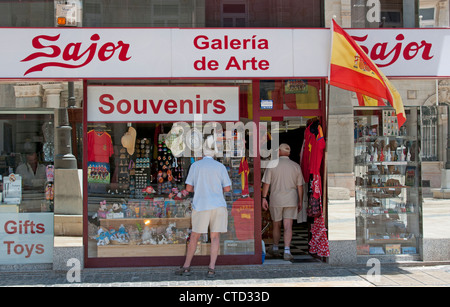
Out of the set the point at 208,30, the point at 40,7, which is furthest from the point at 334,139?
the point at 40,7

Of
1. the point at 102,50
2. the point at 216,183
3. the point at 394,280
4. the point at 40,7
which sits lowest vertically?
the point at 394,280

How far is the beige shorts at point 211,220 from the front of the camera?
19.9 ft

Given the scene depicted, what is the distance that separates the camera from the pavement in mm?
5789

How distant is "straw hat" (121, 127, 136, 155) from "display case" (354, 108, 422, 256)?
3.24 metres

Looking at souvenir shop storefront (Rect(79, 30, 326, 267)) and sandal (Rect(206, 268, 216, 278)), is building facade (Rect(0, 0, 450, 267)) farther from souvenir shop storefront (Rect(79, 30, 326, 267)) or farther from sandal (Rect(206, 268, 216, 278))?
sandal (Rect(206, 268, 216, 278))

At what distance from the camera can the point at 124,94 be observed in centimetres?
661

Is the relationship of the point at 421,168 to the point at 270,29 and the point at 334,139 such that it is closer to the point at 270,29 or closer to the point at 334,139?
the point at 334,139

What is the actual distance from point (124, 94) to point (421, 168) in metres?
4.46

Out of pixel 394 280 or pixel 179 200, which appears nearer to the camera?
pixel 394 280

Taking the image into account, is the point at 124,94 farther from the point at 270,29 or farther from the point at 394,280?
the point at 394,280

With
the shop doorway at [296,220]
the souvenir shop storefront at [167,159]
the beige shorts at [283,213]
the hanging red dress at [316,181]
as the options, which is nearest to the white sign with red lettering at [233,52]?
the souvenir shop storefront at [167,159]

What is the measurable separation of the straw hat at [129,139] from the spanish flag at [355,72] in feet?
9.38

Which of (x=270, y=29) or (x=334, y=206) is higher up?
(x=270, y=29)

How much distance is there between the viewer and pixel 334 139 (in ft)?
21.9
